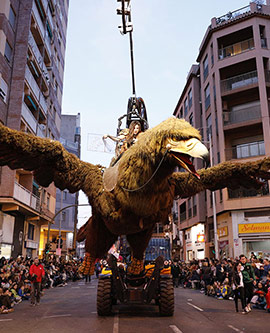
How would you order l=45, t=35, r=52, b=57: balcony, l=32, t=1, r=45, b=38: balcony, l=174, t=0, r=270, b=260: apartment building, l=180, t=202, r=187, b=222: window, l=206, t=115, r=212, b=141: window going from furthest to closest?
l=180, t=202, r=187, b=222: window, l=206, t=115, r=212, b=141: window, l=45, t=35, r=52, b=57: balcony, l=32, t=1, r=45, b=38: balcony, l=174, t=0, r=270, b=260: apartment building

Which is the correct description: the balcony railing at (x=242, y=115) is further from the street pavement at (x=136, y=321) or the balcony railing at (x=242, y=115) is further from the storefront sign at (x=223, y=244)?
the street pavement at (x=136, y=321)

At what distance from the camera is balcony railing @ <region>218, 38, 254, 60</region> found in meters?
26.4

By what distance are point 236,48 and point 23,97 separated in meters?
16.7

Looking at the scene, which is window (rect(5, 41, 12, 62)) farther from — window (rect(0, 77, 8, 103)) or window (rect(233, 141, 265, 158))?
window (rect(233, 141, 265, 158))

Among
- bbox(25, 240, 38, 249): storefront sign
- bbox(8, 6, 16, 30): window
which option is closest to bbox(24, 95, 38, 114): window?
bbox(8, 6, 16, 30): window

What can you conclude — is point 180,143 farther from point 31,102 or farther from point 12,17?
point 31,102

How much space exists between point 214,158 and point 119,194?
2185 cm

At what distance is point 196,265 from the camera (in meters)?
21.5

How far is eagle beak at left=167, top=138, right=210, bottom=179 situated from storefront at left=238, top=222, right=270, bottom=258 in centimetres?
1991

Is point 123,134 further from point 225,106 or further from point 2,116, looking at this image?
point 225,106

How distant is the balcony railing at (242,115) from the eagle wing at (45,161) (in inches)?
824

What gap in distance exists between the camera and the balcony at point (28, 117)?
21.3 meters

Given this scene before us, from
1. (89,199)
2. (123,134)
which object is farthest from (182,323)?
(123,134)

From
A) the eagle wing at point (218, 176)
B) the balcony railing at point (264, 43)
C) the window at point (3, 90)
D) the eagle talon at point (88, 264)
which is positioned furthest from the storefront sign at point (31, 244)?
the balcony railing at point (264, 43)
